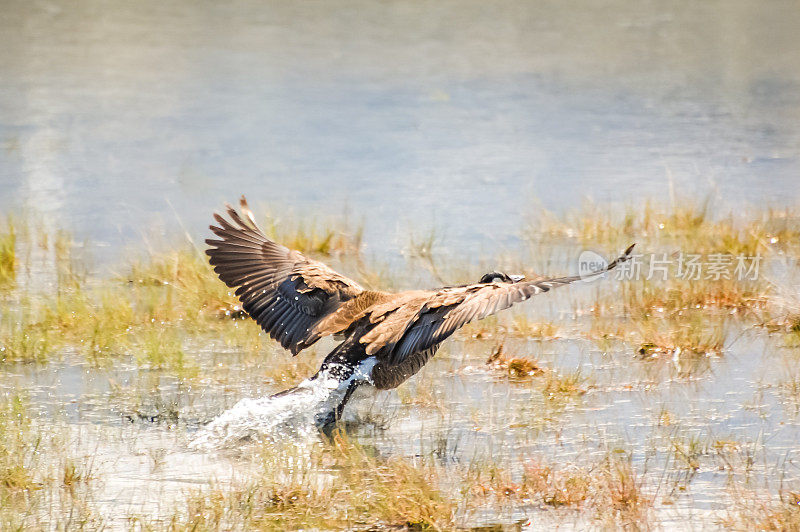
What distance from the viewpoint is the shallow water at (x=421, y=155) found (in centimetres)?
753

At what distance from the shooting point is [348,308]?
26.9 feet

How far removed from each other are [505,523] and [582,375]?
2578 mm

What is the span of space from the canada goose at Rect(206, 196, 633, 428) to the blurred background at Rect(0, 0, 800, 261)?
3985 millimetres

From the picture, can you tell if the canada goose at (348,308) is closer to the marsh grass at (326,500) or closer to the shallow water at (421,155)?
the shallow water at (421,155)

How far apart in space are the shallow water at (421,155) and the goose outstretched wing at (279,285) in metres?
0.54

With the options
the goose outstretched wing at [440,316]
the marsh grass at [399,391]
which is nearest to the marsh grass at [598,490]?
the marsh grass at [399,391]

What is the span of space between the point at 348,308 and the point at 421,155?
32.2 feet

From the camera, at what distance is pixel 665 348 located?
9.07 m

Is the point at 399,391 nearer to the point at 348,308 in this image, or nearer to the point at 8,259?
the point at 348,308

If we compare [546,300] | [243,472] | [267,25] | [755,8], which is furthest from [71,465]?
[755,8]

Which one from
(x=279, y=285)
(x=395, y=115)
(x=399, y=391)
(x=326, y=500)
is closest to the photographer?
(x=326, y=500)

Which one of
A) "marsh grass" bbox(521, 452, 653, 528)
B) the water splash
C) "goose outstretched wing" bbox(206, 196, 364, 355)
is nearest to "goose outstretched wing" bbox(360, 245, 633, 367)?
the water splash

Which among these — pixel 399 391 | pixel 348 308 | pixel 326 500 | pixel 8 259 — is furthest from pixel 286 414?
pixel 8 259

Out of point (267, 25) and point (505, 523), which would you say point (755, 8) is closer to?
point (267, 25)
